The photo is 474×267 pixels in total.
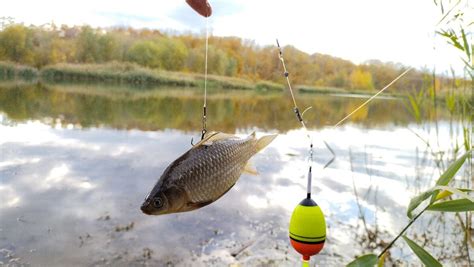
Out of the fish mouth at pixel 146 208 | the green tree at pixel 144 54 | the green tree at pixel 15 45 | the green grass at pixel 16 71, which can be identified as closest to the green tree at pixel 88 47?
the green tree at pixel 144 54

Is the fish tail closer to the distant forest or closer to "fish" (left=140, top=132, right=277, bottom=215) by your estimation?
"fish" (left=140, top=132, right=277, bottom=215)

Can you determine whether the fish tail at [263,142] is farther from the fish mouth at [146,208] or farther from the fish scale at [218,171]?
the fish mouth at [146,208]

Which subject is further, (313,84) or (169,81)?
(313,84)

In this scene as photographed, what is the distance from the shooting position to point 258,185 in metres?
7.09

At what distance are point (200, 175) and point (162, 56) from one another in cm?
5304

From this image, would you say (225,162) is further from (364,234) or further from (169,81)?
(169,81)

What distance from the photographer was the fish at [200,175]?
3.16 ft

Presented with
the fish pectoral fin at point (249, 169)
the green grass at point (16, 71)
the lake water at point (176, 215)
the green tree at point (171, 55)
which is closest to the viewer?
the fish pectoral fin at point (249, 169)

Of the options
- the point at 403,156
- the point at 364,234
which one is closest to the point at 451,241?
the point at 364,234

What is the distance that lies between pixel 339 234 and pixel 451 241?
Result: 142 centimetres

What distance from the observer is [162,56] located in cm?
5212

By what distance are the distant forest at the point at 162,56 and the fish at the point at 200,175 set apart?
38.3m

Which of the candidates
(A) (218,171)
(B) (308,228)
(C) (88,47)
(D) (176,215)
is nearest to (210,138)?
(A) (218,171)

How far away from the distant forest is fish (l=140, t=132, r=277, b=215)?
38.3m
